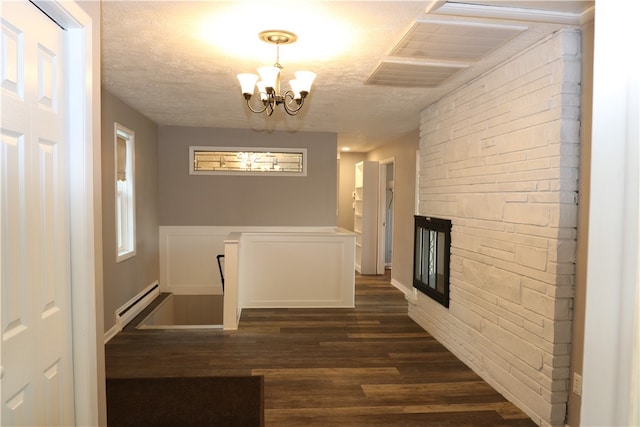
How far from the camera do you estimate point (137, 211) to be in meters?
4.70

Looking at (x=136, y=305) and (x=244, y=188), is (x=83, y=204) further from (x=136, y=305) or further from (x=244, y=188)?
(x=244, y=188)

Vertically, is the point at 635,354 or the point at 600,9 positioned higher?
the point at 600,9

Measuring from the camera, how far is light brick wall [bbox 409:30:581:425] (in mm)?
2293

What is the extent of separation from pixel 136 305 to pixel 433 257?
3.40 metres

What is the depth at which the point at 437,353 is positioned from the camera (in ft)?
11.7

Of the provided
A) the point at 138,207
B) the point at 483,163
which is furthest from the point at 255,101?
the point at 483,163

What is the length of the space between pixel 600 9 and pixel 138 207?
4868 mm

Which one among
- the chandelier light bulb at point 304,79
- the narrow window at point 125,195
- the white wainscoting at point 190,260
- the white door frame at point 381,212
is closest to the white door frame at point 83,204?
the chandelier light bulb at point 304,79

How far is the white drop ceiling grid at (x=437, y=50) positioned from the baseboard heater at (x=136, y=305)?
340 centimetres

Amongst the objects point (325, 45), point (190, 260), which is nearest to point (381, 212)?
point (190, 260)

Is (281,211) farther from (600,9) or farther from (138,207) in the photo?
(600,9)

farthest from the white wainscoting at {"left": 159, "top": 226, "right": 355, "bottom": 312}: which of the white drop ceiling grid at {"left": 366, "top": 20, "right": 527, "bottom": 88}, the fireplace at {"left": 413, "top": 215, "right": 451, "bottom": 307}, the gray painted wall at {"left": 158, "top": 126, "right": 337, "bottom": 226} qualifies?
the white drop ceiling grid at {"left": 366, "top": 20, "right": 527, "bottom": 88}

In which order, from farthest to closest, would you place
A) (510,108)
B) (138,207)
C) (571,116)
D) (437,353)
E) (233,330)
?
(138,207) < (233,330) < (437,353) < (510,108) < (571,116)

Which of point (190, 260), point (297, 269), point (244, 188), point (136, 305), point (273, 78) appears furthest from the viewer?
point (244, 188)
